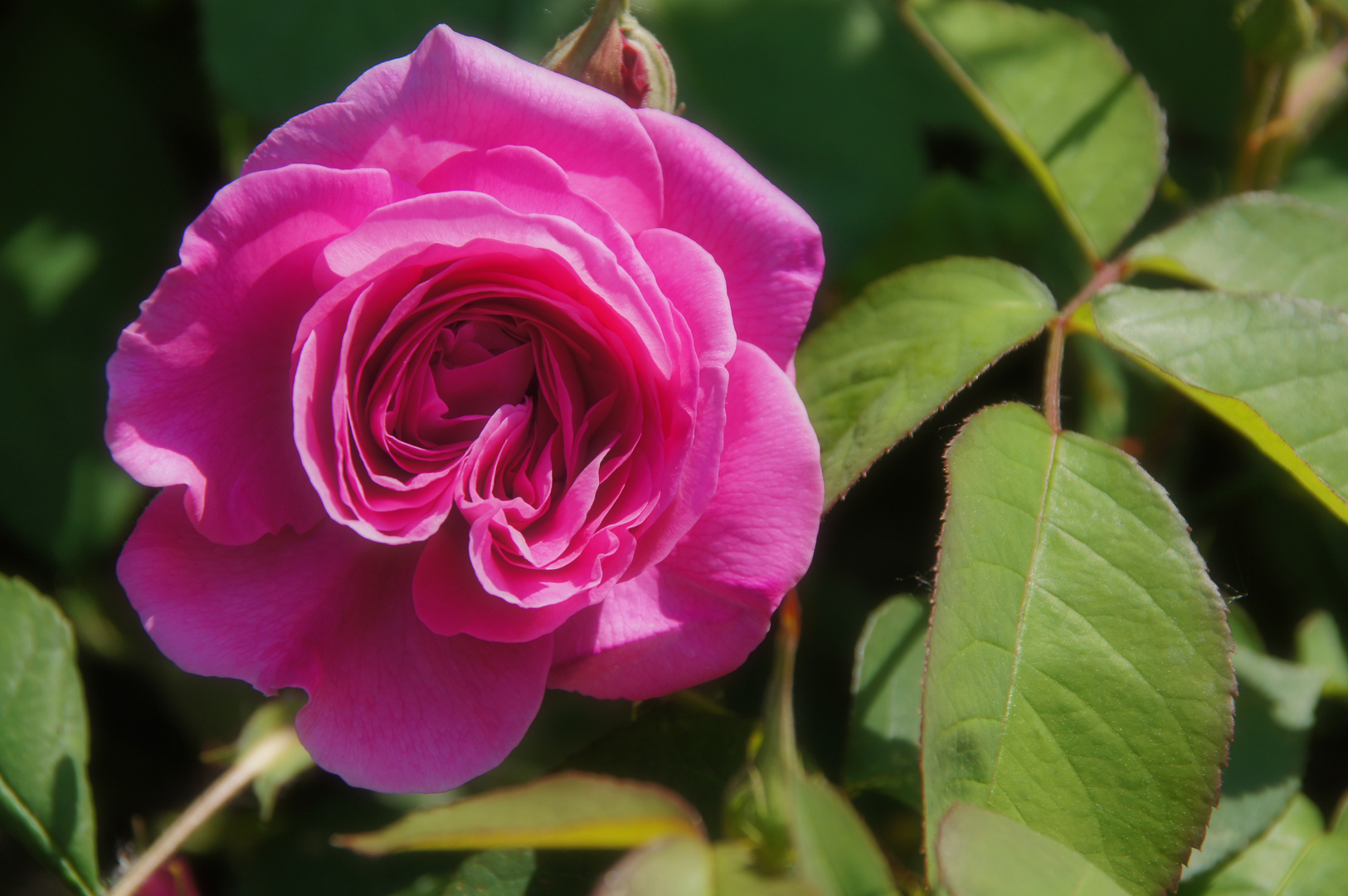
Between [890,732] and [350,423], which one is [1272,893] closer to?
[890,732]

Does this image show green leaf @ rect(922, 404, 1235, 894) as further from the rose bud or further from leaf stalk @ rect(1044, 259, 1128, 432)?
the rose bud

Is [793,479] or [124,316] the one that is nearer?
[793,479]

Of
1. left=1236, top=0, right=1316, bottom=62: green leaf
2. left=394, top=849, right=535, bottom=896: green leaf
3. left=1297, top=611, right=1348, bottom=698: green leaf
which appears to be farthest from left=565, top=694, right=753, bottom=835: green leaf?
left=1236, top=0, right=1316, bottom=62: green leaf

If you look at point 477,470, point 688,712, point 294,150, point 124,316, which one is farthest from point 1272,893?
point 124,316

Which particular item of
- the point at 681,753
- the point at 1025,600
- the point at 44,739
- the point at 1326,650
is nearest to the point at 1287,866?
the point at 1326,650

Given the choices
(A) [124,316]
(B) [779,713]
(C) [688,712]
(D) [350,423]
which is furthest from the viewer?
(A) [124,316]

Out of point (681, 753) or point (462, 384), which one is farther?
point (681, 753)

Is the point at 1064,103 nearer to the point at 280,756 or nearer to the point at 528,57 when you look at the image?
the point at 528,57
